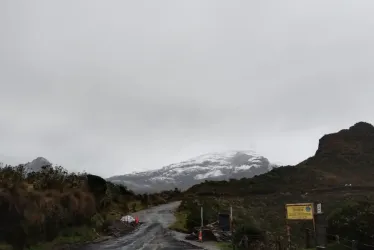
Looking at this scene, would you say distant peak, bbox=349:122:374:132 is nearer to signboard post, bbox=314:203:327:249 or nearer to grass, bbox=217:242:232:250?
grass, bbox=217:242:232:250

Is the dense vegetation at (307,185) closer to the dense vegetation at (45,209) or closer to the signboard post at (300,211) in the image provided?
the dense vegetation at (45,209)

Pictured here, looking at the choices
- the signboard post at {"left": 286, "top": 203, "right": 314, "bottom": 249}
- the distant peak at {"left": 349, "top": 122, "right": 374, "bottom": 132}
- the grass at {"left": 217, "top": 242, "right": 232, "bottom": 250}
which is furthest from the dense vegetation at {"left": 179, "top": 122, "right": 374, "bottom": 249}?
the signboard post at {"left": 286, "top": 203, "right": 314, "bottom": 249}

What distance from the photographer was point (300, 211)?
68.9 feet

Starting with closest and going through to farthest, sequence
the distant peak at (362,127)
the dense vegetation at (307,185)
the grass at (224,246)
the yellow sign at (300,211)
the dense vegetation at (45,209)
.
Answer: the dense vegetation at (45,209) < the yellow sign at (300,211) < the grass at (224,246) < the dense vegetation at (307,185) < the distant peak at (362,127)

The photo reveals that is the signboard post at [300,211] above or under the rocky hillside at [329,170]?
under

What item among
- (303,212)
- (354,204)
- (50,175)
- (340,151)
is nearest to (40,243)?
(50,175)

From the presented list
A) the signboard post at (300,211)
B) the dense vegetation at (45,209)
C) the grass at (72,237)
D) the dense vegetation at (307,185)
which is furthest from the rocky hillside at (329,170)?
the signboard post at (300,211)

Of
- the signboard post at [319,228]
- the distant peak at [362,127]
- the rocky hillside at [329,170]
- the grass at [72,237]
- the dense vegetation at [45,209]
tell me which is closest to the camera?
the dense vegetation at [45,209]

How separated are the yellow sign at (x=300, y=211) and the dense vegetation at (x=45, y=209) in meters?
12.4

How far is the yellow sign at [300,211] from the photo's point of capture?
20734 millimetres

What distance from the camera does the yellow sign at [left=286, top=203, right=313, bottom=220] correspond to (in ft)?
68.0

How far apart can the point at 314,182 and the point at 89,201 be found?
8082 cm

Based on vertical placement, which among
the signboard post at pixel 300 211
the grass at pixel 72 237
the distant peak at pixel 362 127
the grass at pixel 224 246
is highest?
the distant peak at pixel 362 127

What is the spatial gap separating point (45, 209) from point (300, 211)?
520 inches
